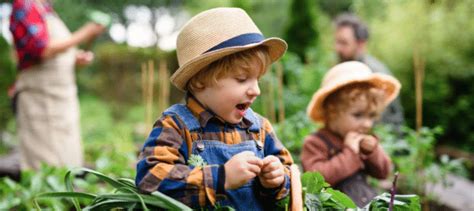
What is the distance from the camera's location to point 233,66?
72.4 inches

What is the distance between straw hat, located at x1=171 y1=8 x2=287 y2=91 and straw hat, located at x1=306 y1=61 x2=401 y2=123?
1213 millimetres

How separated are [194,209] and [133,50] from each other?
12.1 metres

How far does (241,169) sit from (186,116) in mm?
332

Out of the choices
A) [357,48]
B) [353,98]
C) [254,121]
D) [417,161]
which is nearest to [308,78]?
[357,48]

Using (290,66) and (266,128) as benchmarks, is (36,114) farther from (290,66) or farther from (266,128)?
(266,128)

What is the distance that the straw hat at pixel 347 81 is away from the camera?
310 centimetres

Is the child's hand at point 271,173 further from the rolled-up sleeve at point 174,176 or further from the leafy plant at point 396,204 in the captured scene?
the leafy plant at point 396,204

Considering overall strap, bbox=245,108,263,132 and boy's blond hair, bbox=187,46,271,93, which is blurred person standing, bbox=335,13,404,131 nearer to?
overall strap, bbox=245,108,263,132

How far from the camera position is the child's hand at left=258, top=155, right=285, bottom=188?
1.75 m

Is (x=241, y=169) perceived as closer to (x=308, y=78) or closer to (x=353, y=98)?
(x=353, y=98)

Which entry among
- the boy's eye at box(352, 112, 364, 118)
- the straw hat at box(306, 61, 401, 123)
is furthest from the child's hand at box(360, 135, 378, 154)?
the straw hat at box(306, 61, 401, 123)

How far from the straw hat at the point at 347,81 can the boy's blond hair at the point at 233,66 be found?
1.27 metres

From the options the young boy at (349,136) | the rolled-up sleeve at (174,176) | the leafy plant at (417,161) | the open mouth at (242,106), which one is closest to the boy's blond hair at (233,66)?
the open mouth at (242,106)

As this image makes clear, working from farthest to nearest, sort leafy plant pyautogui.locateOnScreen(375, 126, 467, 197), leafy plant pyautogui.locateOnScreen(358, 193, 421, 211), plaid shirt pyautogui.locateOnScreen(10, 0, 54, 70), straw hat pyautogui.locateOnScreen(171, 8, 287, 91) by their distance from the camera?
1. plaid shirt pyautogui.locateOnScreen(10, 0, 54, 70)
2. leafy plant pyautogui.locateOnScreen(375, 126, 467, 197)
3. leafy plant pyautogui.locateOnScreen(358, 193, 421, 211)
4. straw hat pyautogui.locateOnScreen(171, 8, 287, 91)
